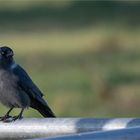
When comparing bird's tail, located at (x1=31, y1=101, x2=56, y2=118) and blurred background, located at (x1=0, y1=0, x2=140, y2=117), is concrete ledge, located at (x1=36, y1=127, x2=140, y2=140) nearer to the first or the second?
bird's tail, located at (x1=31, y1=101, x2=56, y2=118)

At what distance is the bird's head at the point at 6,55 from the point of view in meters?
9.81

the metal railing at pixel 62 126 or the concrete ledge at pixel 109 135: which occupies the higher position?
the concrete ledge at pixel 109 135

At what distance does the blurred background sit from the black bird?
5068 millimetres

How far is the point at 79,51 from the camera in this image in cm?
2344

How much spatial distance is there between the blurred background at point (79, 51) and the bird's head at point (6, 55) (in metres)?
5.02

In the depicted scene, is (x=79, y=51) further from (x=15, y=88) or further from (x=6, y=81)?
(x=6, y=81)

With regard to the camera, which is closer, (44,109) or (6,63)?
(44,109)

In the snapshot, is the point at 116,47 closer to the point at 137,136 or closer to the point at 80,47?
the point at 80,47

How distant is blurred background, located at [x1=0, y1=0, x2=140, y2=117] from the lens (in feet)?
53.0

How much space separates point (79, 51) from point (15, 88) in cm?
1370

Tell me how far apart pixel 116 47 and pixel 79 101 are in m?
7.67

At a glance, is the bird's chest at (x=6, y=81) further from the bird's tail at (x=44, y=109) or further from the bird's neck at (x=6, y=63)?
the bird's tail at (x=44, y=109)

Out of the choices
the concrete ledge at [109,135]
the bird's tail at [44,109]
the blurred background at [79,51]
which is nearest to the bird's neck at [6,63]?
the bird's tail at [44,109]

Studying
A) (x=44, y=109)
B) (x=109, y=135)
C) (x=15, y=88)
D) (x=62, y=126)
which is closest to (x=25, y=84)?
(x=15, y=88)
